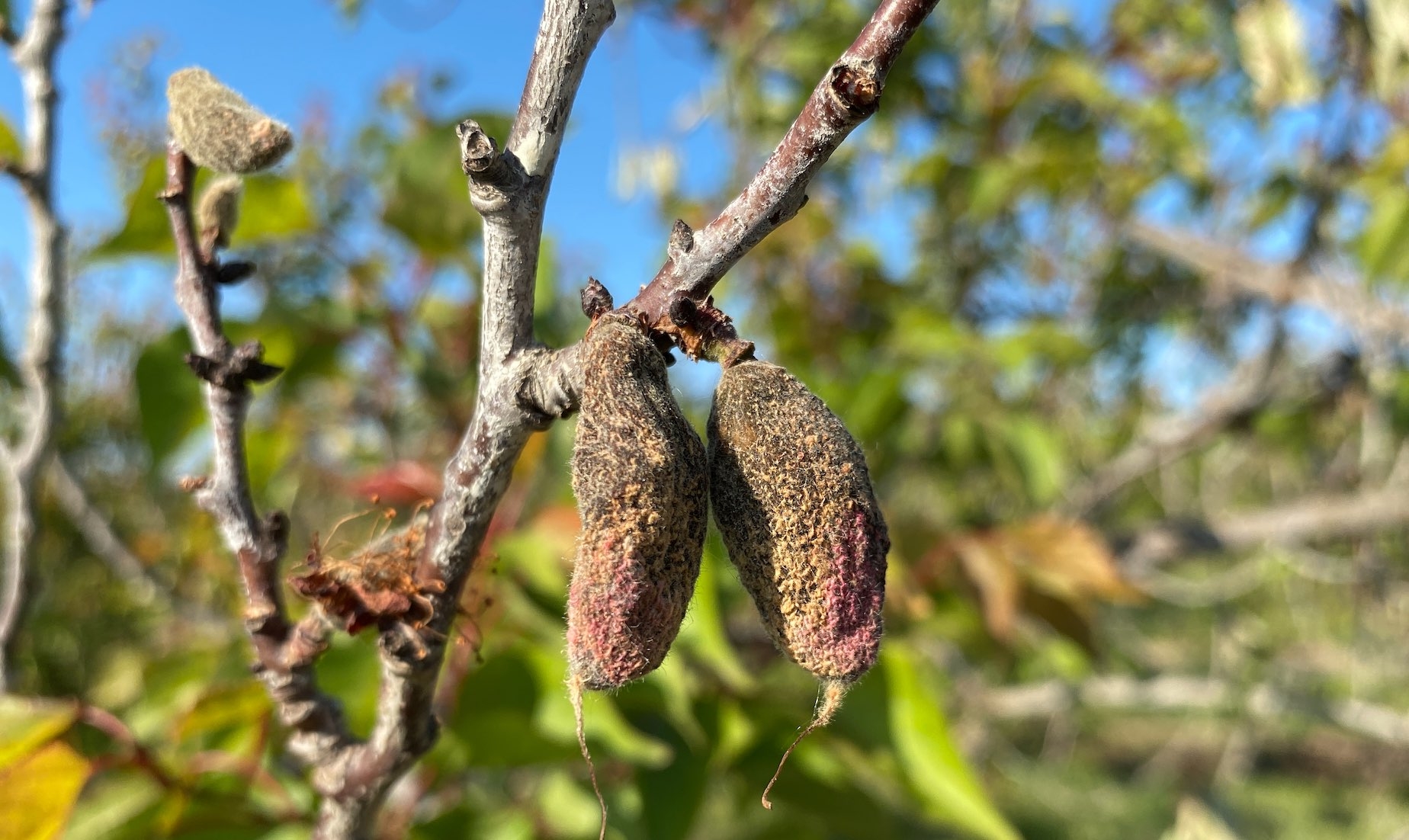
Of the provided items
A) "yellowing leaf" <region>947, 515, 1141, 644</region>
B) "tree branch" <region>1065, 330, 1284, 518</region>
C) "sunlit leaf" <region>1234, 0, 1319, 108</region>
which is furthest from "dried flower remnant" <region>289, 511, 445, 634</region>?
"tree branch" <region>1065, 330, 1284, 518</region>

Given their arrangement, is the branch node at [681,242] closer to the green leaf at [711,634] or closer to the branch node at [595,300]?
the branch node at [595,300]

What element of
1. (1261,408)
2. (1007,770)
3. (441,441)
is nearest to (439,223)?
(441,441)

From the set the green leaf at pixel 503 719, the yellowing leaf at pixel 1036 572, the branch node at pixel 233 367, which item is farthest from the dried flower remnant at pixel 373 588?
the yellowing leaf at pixel 1036 572

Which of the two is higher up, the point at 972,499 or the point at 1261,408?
the point at 1261,408

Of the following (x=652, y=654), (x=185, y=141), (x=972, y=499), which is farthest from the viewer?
(x=972, y=499)

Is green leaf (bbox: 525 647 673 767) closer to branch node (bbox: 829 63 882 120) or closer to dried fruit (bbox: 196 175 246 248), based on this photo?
dried fruit (bbox: 196 175 246 248)

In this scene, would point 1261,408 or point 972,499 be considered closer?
point 1261,408

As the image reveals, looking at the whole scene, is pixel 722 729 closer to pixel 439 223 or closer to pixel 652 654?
pixel 652 654
